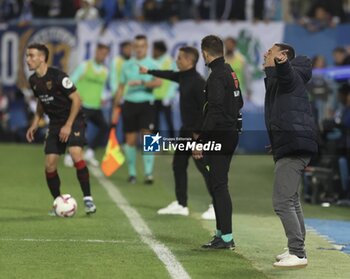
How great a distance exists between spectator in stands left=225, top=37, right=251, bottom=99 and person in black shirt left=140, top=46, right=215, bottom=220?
9436 millimetres

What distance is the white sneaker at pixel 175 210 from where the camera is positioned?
13.7m

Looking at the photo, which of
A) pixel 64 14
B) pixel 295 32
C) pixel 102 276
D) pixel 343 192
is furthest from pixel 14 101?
pixel 102 276

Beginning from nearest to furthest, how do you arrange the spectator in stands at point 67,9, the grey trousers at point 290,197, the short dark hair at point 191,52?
the grey trousers at point 290,197 < the short dark hair at point 191,52 < the spectator in stands at point 67,9

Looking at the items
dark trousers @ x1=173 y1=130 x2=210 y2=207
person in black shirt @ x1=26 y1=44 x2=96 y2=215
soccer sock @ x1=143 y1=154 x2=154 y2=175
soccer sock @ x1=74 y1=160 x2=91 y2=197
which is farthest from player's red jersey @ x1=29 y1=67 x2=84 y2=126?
soccer sock @ x1=143 y1=154 x2=154 y2=175

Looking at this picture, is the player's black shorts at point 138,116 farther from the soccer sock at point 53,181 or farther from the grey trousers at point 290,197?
the grey trousers at point 290,197

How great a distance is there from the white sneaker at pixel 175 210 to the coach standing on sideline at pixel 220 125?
2.86 metres

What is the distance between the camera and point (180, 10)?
83.0 ft

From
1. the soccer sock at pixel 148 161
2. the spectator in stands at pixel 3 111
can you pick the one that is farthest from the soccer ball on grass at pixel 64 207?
the spectator in stands at pixel 3 111

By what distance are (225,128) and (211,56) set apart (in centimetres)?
72

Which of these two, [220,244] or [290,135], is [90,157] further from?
[290,135]

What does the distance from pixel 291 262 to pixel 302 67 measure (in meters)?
1.74

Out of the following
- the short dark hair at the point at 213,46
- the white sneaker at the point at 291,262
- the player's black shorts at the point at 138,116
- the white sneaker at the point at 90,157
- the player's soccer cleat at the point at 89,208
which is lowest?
the white sneaker at the point at 90,157

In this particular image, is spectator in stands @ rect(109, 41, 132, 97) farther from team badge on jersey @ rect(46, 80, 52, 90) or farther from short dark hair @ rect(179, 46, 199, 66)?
team badge on jersey @ rect(46, 80, 52, 90)

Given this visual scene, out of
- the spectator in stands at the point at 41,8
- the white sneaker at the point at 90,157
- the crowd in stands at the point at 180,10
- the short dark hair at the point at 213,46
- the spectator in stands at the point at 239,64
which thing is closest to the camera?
the short dark hair at the point at 213,46
